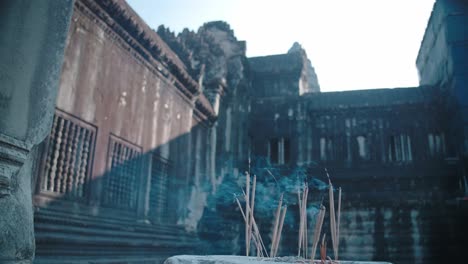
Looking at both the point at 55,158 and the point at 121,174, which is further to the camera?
the point at 121,174

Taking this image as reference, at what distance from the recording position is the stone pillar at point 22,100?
6.66ft

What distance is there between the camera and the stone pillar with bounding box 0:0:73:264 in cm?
203

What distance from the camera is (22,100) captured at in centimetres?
216

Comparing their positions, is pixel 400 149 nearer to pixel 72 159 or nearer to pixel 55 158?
pixel 72 159

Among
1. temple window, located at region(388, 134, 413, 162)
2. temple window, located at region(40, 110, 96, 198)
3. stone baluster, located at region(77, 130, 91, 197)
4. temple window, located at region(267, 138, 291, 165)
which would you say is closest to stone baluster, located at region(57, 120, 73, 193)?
temple window, located at region(40, 110, 96, 198)

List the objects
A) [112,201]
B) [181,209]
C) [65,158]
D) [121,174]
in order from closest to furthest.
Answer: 1. [65,158]
2. [112,201]
3. [121,174]
4. [181,209]

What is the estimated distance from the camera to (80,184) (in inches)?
238

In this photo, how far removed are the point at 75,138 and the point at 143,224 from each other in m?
2.29

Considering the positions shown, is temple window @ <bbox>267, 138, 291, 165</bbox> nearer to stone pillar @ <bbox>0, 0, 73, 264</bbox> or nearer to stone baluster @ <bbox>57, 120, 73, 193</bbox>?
stone baluster @ <bbox>57, 120, 73, 193</bbox>

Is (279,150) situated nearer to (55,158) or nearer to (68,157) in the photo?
(68,157)

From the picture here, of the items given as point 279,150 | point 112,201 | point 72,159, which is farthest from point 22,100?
point 279,150

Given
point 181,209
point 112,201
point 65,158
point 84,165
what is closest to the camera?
point 65,158

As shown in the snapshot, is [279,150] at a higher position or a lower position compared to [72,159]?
higher

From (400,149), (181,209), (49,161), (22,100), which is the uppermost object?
(400,149)
